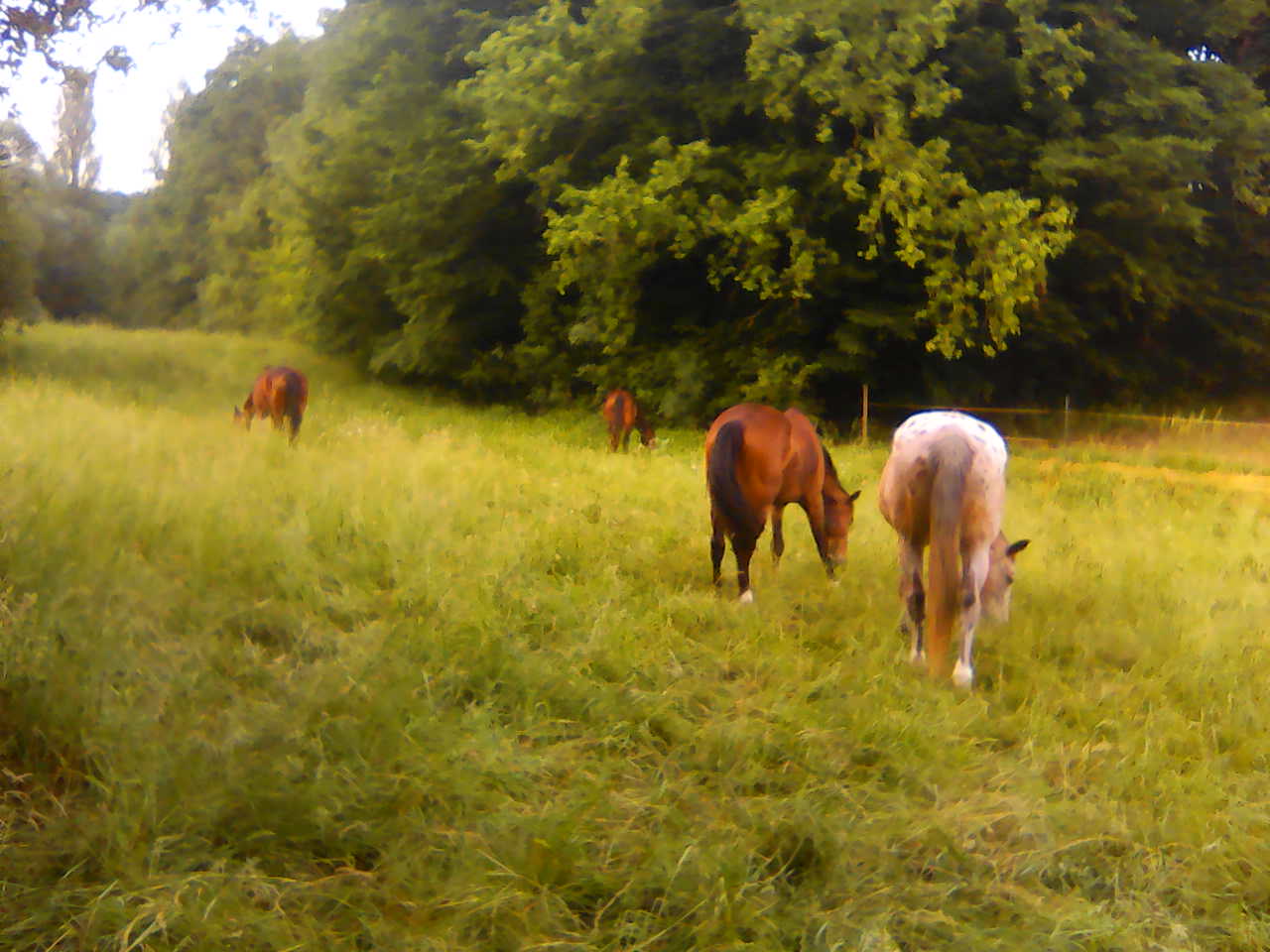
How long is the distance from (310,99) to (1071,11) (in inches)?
603

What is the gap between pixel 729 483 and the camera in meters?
6.16

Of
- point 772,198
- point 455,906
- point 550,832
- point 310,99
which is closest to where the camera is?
point 455,906

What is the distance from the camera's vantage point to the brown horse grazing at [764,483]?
6211 millimetres

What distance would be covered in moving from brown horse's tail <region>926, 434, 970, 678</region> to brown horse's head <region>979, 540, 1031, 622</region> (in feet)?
2.58

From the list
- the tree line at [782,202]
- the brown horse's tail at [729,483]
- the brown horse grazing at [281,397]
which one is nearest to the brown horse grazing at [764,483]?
the brown horse's tail at [729,483]

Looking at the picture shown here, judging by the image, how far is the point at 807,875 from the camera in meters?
3.58

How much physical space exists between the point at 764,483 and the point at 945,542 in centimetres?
157

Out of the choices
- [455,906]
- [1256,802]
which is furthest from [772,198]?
[455,906]

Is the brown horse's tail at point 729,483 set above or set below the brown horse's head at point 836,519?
above

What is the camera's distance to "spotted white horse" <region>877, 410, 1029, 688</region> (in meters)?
5.16

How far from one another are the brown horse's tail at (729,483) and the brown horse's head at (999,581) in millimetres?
1364

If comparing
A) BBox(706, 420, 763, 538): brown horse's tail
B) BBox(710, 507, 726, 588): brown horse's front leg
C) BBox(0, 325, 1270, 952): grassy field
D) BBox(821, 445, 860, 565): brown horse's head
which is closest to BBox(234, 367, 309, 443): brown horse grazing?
BBox(0, 325, 1270, 952): grassy field

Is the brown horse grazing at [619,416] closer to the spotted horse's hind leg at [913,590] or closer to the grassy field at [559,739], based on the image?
the grassy field at [559,739]

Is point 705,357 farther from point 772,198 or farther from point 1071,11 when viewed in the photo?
point 1071,11
